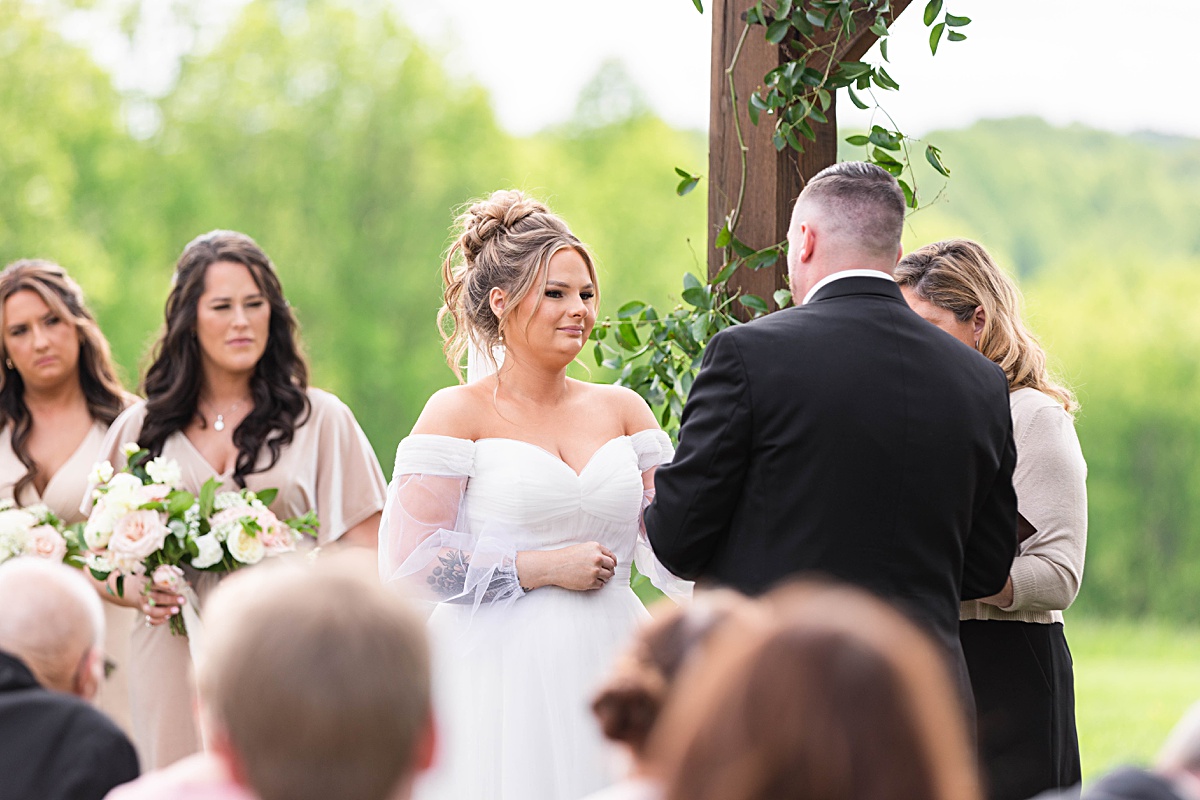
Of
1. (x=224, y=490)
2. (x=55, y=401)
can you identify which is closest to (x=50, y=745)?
(x=224, y=490)

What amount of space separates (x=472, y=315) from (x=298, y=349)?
1.09 metres

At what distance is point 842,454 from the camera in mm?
2695

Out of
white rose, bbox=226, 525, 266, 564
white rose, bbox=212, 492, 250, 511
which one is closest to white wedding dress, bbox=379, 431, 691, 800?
white rose, bbox=226, 525, 266, 564

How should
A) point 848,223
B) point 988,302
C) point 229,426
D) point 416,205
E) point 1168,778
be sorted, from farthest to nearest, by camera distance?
1. point 416,205
2. point 229,426
3. point 988,302
4. point 848,223
5. point 1168,778

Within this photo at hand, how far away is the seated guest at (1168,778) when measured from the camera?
1.46 meters

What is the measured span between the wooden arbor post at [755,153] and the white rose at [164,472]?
180 cm

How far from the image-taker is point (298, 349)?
460 cm

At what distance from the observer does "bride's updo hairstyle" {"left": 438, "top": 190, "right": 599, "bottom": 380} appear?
3629 millimetres

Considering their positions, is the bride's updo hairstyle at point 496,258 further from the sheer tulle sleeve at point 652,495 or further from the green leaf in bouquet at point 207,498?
the green leaf in bouquet at point 207,498

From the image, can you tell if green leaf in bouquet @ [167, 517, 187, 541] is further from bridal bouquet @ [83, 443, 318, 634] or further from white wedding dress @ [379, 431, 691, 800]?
white wedding dress @ [379, 431, 691, 800]

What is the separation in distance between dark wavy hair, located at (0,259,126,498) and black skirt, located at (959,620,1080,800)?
11.0 ft

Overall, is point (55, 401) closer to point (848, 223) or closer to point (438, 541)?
point (438, 541)

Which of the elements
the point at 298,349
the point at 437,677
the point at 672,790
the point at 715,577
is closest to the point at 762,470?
the point at 715,577

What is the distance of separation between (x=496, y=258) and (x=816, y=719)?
2.56 meters
